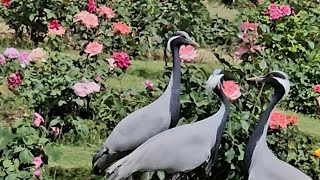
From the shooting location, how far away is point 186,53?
5.03m

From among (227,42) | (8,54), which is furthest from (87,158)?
(227,42)

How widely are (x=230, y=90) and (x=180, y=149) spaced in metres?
0.49

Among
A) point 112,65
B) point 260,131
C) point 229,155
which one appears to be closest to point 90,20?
point 112,65

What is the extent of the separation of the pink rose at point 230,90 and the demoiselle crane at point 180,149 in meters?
0.10

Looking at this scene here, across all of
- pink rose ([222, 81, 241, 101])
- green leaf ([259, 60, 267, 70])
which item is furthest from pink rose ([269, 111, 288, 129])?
green leaf ([259, 60, 267, 70])

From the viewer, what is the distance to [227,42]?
8.91 metres

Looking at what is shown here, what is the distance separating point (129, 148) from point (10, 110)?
4.14ft

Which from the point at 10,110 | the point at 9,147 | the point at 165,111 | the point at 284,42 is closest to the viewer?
the point at 9,147

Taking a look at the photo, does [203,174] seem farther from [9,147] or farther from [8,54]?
[8,54]

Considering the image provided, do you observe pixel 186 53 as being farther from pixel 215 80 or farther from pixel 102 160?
pixel 102 160

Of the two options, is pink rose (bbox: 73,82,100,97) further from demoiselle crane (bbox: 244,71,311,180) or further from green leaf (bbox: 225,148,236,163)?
demoiselle crane (bbox: 244,71,311,180)

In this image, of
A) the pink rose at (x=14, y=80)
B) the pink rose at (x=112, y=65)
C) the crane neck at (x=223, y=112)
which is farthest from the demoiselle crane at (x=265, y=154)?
the pink rose at (x=14, y=80)

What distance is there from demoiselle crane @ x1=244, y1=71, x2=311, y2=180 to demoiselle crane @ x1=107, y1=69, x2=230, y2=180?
19 centimetres

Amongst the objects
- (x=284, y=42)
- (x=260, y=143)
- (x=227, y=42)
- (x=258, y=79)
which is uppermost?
(x=258, y=79)
